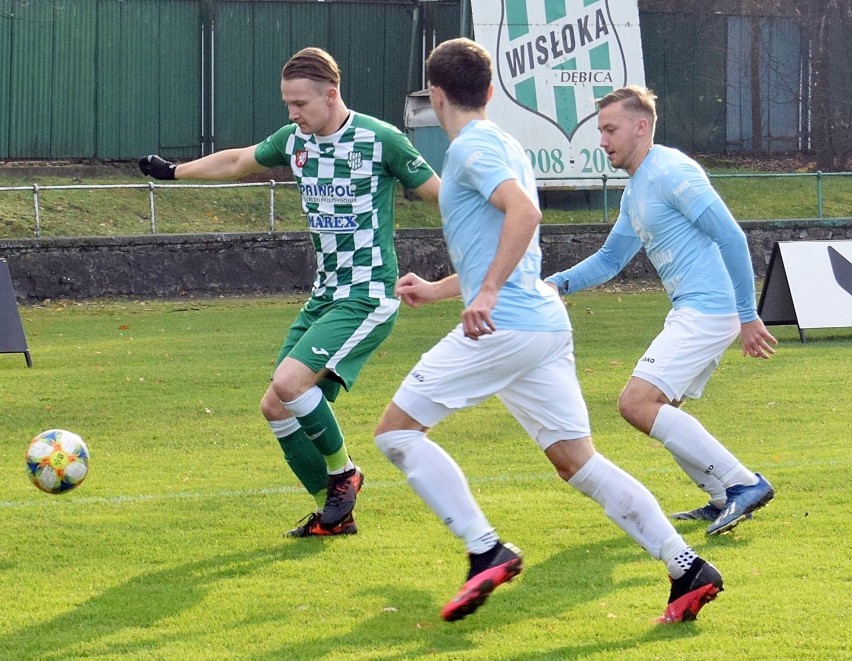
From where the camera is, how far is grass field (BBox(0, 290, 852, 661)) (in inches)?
177

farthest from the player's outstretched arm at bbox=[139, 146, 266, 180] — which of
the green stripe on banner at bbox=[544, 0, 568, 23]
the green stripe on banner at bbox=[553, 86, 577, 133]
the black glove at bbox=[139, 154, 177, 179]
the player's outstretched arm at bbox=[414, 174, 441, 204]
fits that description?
the green stripe on banner at bbox=[544, 0, 568, 23]

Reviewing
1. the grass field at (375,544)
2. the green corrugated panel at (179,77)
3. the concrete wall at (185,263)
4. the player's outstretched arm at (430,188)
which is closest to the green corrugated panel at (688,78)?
the concrete wall at (185,263)

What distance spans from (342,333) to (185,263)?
13.4 meters

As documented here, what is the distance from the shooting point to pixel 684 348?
5.77 metres

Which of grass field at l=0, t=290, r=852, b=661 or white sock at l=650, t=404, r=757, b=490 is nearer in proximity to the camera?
grass field at l=0, t=290, r=852, b=661

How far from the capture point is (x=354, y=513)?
6.51 m

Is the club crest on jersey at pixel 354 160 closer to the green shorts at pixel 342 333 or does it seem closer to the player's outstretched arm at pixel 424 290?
the green shorts at pixel 342 333

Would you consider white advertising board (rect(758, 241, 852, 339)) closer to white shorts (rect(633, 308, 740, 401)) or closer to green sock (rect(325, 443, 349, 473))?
white shorts (rect(633, 308, 740, 401))

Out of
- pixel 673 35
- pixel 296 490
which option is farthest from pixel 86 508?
pixel 673 35

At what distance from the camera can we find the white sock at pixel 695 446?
19.1 ft

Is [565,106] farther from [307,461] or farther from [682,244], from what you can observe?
[307,461]

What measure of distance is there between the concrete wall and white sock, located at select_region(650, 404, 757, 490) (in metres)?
13.7

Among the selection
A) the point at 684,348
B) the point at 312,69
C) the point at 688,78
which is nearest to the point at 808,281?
the point at 684,348

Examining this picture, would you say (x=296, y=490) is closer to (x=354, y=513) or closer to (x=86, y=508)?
(x=354, y=513)
